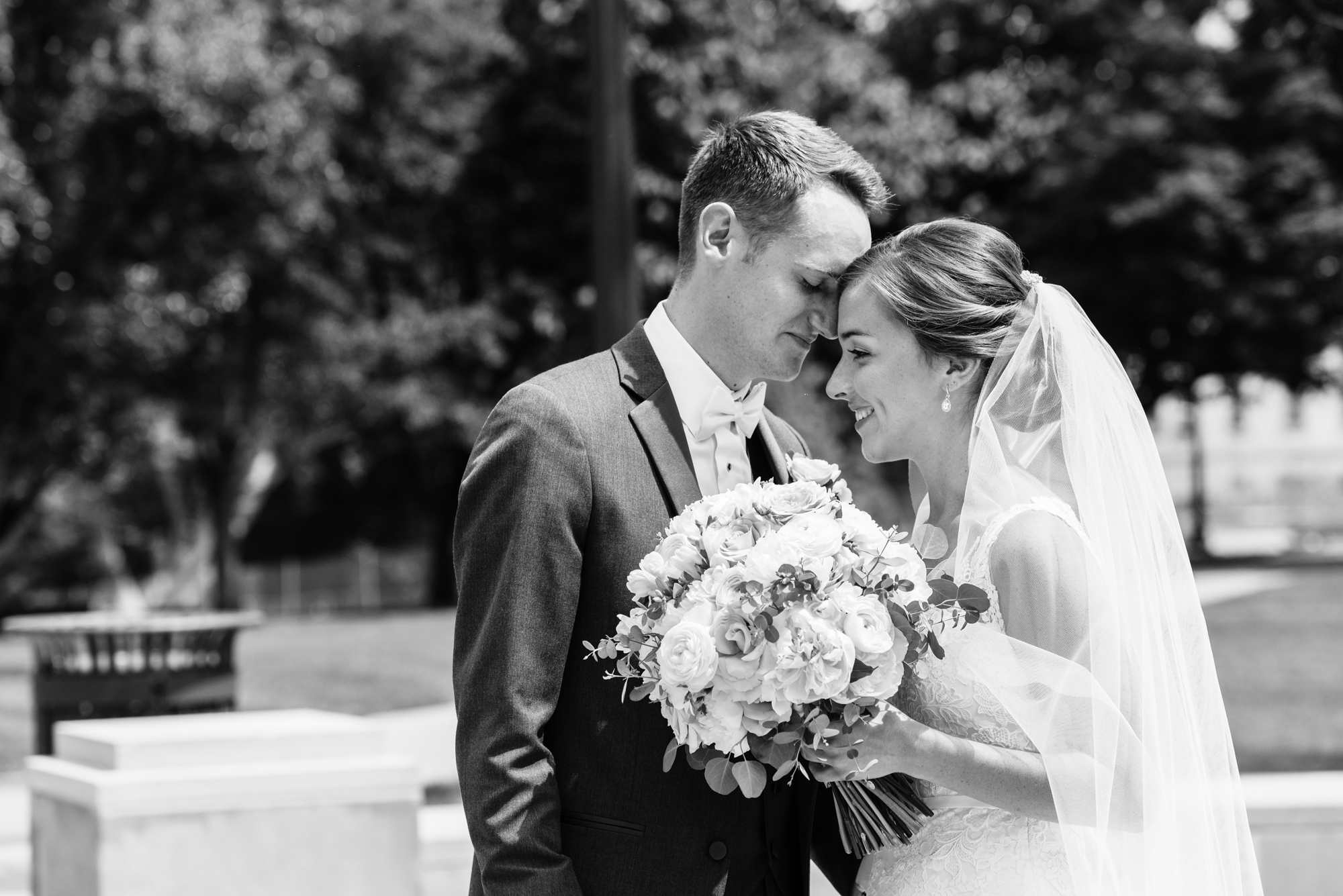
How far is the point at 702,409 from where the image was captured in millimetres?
3049

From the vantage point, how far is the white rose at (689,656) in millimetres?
2432

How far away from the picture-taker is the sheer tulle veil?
2908 mm

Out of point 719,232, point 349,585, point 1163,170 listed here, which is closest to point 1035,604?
point 719,232

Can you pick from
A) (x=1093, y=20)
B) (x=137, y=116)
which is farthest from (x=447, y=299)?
(x=1093, y=20)

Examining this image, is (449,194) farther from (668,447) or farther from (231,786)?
(668,447)

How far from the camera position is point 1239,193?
1202 inches

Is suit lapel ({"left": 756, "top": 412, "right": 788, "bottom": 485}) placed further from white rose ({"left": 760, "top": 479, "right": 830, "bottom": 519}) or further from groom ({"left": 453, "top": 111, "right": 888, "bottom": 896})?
white rose ({"left": 760, "top": 479, "right": 830, "bottom": 519})

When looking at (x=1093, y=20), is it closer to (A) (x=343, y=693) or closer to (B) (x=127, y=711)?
(A) (x=343, y=693)

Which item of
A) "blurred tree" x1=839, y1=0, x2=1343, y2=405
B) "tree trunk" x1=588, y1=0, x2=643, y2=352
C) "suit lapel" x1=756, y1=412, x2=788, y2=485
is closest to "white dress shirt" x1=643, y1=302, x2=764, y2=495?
"suit lapel" x1=756, y1=412, x2=788, y2=485

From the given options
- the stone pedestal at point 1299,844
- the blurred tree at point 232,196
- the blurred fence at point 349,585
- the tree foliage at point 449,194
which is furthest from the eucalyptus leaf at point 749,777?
the blurred fence at point 349,585

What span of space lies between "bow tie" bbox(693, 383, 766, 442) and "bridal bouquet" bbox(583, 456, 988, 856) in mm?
372

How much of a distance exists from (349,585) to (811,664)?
38990 millimetres

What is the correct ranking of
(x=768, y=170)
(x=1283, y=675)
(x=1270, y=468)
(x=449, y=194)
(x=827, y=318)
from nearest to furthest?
(x=768, y=170) → (x=827, y=318) → (x=1283, y=675) → (x=449, y=194) → (x=1270, y=468)

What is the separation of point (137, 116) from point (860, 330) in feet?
43.4
